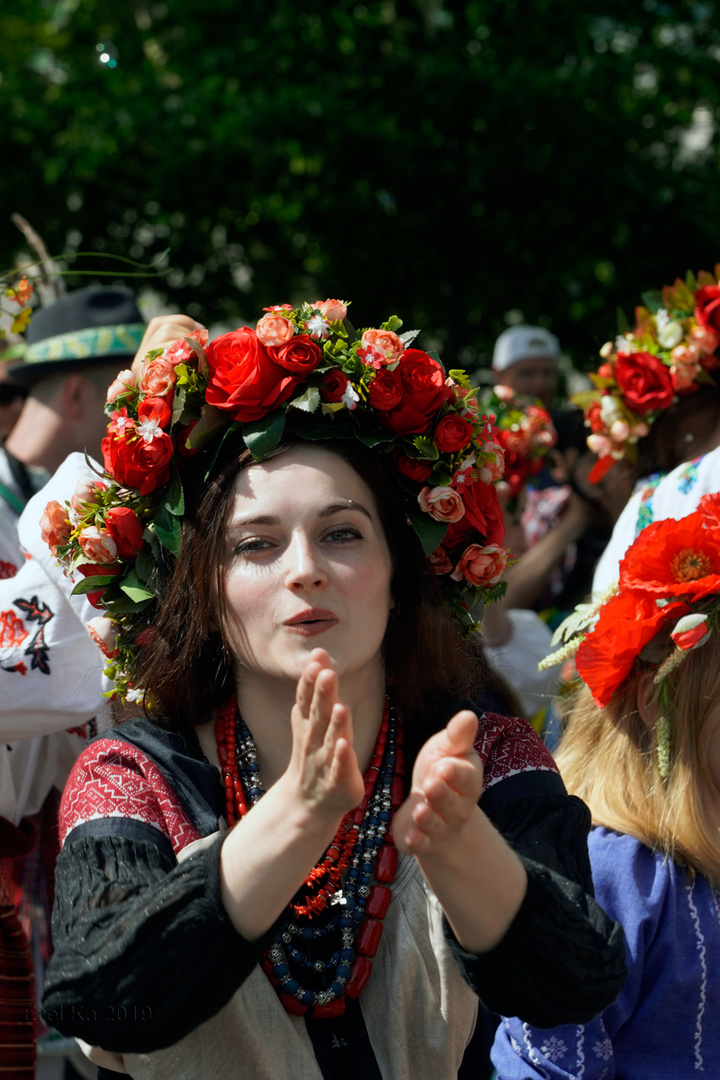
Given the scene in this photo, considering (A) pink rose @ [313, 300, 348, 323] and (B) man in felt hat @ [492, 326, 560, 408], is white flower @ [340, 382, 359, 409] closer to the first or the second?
(A) pink rose @ [313, 300, 348, 323]

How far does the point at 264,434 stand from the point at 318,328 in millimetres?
253

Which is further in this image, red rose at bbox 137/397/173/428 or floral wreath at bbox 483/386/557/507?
floral wreath at bbox 483/386/557/507

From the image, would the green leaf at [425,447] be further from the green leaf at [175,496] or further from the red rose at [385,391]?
the green leaf at [175,496]

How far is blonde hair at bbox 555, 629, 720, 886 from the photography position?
87.9 inches

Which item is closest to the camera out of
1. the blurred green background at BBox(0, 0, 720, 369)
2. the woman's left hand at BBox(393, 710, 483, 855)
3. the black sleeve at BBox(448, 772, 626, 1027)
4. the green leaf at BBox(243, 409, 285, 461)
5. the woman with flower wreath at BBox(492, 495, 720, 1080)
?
the woman's left hand at BBox(393, 710, 483, 855)

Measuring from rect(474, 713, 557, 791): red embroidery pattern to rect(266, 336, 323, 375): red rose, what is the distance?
708 millimetres

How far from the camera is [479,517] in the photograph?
6.92 ft

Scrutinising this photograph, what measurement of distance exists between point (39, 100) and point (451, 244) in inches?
125

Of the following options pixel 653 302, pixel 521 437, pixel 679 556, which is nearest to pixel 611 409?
pixel 653 302

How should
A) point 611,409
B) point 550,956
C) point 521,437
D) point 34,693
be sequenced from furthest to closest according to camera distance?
point 521,437 → point 611,409 → point 34,693 → point 550,956

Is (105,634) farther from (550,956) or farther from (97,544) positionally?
(550,956)

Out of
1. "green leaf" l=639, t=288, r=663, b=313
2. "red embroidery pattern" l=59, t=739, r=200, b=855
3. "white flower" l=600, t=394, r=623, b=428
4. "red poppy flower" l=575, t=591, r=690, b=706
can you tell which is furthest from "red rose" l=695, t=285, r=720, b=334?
"red embroidery pattern" l=59, t=739, r=200, b=855

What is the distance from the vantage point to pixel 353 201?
26.2ft

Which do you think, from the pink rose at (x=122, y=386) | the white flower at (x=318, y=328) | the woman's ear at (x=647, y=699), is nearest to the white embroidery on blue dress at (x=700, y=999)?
the woman's ear at (x=647, y=699)
